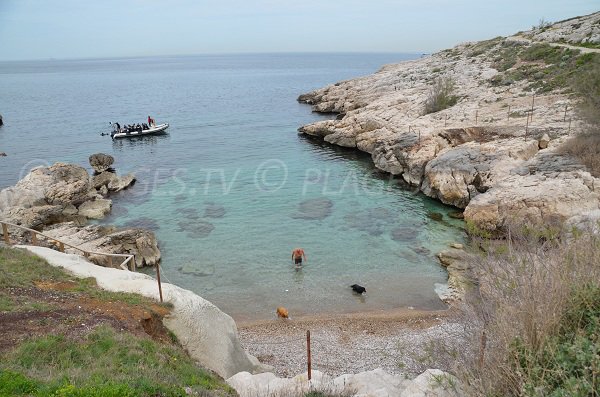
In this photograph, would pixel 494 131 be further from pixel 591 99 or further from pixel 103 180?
pixel 103 180

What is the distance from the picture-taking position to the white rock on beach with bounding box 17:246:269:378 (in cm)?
1394

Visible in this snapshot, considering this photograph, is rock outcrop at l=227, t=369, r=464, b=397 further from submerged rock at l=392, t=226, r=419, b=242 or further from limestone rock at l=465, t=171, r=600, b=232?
submerged rock at l=392, t=226, r=419, b=242

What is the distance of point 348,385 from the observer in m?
11.6

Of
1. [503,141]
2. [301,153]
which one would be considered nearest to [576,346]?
[503,141]

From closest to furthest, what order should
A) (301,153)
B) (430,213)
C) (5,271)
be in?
(5,271), (430,213), (301,153)

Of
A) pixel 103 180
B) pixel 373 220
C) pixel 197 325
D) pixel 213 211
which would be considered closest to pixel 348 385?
pixel 197 325

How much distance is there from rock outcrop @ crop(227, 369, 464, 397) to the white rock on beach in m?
1.57

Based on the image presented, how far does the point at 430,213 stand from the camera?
106ft

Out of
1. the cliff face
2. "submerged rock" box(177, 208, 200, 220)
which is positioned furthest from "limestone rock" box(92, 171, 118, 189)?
the cliff face

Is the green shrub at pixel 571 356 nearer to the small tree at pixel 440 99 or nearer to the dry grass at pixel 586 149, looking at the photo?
the dry grass at pixel 586 149

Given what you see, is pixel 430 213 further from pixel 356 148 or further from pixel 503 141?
pixel 356 148

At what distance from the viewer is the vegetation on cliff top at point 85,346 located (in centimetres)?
902

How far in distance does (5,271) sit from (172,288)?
5539 mm

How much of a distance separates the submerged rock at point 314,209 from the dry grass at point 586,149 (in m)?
16.0
